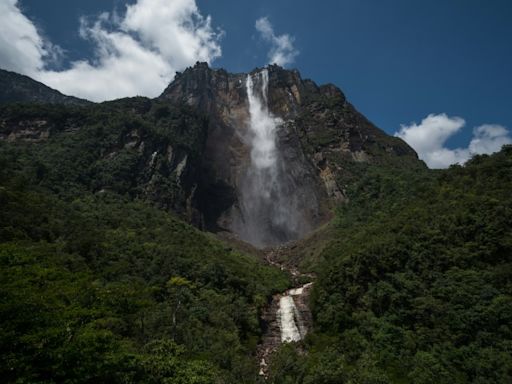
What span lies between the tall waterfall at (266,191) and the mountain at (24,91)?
9546cm

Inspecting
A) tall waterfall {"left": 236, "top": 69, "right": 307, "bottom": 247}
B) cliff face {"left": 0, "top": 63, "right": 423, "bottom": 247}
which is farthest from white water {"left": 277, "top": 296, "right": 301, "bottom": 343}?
cliff face {"left": 0, "top": 63, "right": 423, "bottom": 247}

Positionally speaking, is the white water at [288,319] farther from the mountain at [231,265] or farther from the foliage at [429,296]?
the foliage at [429,296]

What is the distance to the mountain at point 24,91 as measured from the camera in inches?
6378

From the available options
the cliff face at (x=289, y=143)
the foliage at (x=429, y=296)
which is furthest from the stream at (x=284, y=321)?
the cliff face at (x=289, y=143)

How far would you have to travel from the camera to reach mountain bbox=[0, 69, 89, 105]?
162000 millimetres

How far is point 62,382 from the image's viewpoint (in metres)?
16.0

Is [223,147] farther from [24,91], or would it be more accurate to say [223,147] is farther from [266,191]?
[24,91]

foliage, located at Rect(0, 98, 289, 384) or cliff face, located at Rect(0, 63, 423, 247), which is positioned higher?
cliff face, located at Rect(0, 63, 423, 247)

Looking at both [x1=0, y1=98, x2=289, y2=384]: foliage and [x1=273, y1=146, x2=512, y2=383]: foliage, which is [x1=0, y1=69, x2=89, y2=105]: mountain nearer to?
[x1=0, y1=98, x2=289, y2=384]: foliage

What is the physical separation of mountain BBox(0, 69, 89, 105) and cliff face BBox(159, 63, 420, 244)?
2292 inches

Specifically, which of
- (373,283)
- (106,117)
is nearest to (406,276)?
(373,283)

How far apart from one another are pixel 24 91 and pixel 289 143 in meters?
127

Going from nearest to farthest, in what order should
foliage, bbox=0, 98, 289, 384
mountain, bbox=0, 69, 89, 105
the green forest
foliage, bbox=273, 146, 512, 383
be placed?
foliage, bbox=0, 98, 289, 384, the green forest, foliage, bbox=273, 146, 512, 383, mountain, bbox=0, 69, 89, 105

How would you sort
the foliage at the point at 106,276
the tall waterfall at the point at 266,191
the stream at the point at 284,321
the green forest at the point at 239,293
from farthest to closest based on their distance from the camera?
the tall waterfall at the point at 266,191 < the stream at the point at 284,321 < the green forest at the point at 239,293 < the foliage at the point at 106,276
